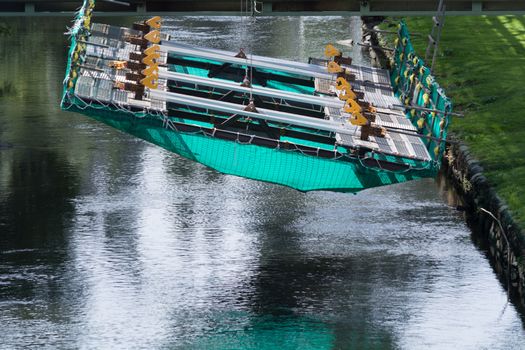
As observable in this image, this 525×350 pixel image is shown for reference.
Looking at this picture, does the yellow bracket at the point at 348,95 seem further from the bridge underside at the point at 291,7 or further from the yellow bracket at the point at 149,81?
the bridge underside at the point at 291,7

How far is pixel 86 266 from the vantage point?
1423 inches

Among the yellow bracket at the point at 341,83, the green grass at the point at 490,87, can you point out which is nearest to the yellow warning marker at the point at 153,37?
the yellow bracket at the point at 341,83

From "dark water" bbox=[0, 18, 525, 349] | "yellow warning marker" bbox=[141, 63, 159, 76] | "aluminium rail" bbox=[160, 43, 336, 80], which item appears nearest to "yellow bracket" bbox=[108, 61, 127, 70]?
"yellow warning marker" bbox=[141, 63, 159, 76]

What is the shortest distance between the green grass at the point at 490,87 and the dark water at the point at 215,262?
1.95 m

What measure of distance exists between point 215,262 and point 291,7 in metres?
13.2

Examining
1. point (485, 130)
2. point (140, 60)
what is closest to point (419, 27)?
point (485, 130)

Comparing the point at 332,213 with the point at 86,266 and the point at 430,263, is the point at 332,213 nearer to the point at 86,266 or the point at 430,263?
the point at 430,263

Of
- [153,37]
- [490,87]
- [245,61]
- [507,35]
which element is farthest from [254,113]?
[507,35]

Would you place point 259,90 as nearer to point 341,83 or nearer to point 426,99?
point 341,83

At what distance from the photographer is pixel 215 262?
36.6 meters

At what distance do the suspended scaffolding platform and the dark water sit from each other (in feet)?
8.74

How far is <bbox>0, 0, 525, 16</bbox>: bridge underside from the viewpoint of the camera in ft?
152

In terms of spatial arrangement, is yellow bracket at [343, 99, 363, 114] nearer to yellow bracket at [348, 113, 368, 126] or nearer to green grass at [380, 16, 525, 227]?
yellow bracket at [348, 113, 368, 126]

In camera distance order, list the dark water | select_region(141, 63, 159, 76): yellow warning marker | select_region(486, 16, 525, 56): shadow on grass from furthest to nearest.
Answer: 1. select_region(486, 16, 525, 56): shadow on grass
2. select_region(141, 63, 159, 76): yellow warning marker
3. the dark water
